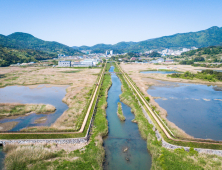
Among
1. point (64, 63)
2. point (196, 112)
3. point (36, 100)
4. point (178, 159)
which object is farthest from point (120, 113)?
point (64, 63)

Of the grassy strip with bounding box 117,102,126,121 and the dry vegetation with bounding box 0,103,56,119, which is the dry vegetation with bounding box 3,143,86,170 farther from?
the dry vegetation with bounding box 0,103,56,119

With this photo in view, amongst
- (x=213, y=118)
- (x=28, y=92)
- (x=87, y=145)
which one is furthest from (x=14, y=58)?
(x=213, y=118)

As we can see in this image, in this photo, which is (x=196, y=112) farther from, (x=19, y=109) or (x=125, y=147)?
(x=19, y=109)

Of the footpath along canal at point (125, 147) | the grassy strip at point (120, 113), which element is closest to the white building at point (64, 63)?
the grassy strip at point (120, 113)

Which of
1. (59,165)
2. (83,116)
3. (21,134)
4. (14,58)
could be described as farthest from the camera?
(14,58)

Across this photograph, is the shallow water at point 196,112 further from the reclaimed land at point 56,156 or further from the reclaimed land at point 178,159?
the reclaimed land at point 56,156

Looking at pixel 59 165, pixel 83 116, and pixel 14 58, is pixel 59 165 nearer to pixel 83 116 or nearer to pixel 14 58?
pixel 83 116
